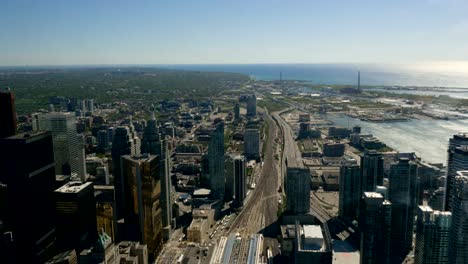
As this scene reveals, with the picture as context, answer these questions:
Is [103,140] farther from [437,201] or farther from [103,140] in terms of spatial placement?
[437,201]

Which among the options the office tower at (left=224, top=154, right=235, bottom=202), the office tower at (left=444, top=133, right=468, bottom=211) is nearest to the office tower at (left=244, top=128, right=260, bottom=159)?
the office tower at (left=224, top=154, right=235, bottom=202)

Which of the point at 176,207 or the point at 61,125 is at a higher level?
the point at 61,125

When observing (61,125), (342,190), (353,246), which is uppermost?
(61,125)

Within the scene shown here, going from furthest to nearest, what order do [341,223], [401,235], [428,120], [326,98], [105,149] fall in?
[326,98], [428,120], [105,149], [341,223], [401,235]

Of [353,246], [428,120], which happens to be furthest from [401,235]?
[428,120]

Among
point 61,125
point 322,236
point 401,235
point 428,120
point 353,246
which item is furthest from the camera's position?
point 428,120

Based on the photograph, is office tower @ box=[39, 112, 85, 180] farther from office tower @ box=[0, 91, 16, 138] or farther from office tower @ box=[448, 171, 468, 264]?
office tower @ box=[448, 171, 468, 264]

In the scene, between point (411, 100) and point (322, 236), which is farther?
point (411, 100)

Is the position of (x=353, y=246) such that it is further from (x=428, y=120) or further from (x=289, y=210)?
(x=428, y=120)
